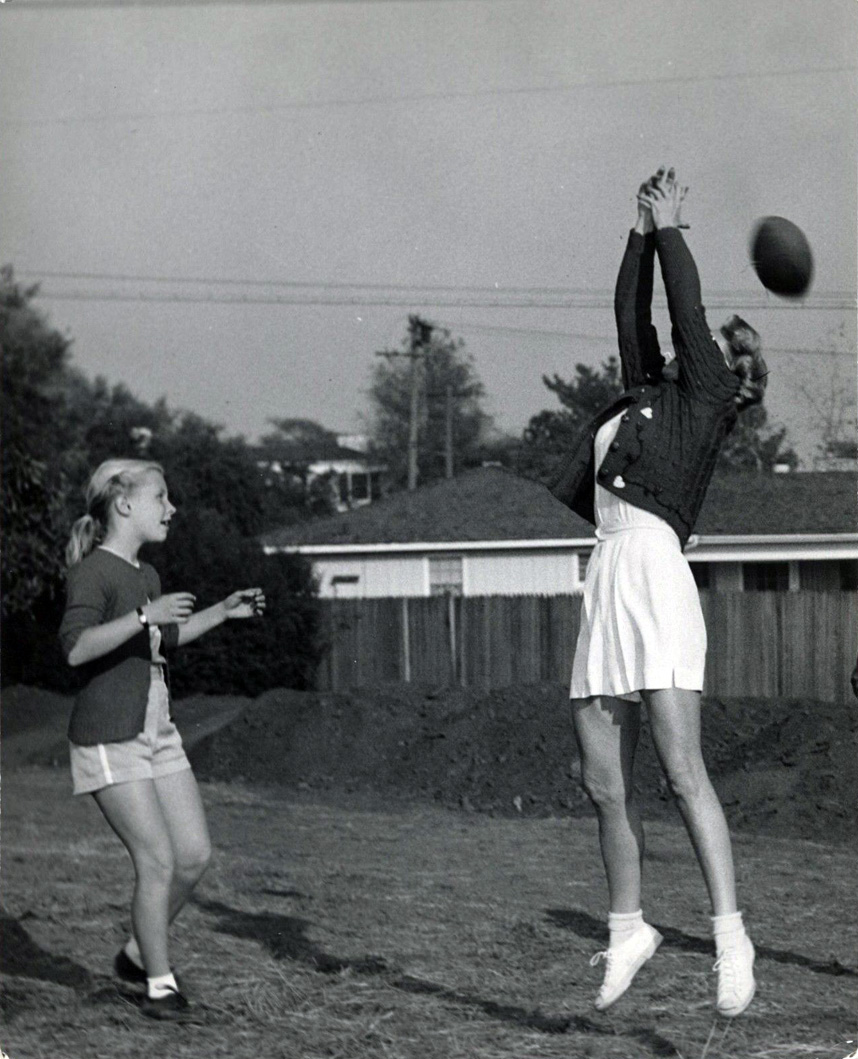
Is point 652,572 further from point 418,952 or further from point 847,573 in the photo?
point 847,573

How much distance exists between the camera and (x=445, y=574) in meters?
34.5

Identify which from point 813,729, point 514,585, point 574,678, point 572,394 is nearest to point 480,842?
point 813,729

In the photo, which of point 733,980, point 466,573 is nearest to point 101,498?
point 733,980

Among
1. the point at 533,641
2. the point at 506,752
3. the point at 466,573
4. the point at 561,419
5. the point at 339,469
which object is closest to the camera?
the point at 506,752

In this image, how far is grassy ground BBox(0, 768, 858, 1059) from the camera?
15.3ft

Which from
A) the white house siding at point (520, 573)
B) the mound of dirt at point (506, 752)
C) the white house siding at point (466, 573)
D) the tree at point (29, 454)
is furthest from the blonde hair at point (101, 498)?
the white house siding at point (520, 573)

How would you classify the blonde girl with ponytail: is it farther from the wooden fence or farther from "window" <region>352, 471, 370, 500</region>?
"window" <region>352, 471, 370, 500</region>

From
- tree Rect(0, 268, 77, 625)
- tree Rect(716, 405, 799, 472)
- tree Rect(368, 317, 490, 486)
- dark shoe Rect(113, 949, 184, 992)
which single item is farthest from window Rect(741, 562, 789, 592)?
tree Rect(368, 317, 490, 486)

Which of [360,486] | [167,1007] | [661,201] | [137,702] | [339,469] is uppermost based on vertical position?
[339,469]

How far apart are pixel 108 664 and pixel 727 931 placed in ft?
6.78

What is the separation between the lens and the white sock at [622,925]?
178 inches

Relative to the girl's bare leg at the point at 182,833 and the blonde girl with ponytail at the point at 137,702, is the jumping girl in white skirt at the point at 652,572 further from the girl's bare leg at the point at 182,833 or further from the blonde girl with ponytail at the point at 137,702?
the girl's bare leg at the point at 182,833

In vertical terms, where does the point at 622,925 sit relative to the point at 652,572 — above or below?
below

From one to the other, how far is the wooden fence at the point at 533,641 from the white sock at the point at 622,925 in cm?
1676
